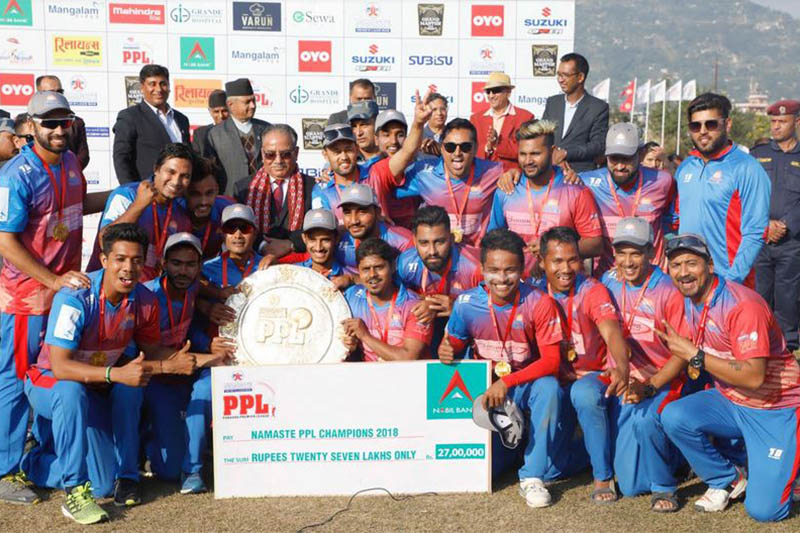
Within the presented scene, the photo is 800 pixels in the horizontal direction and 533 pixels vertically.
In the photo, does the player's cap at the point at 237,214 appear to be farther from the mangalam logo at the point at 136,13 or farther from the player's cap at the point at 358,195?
the mangalam logo at the point at 136,13

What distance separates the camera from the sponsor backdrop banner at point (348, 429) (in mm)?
5520

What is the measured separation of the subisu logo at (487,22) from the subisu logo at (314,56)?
6.27 feet

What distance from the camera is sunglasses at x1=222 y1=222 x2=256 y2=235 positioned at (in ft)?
20.4

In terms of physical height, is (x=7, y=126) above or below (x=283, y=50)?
below

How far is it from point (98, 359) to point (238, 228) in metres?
1.41

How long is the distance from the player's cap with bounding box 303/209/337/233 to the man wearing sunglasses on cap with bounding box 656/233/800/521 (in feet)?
7.78

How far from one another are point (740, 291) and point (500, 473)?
2080mm

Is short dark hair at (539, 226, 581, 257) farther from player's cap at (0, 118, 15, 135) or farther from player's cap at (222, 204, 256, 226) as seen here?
player's cap at (0, 118, 15, 135)

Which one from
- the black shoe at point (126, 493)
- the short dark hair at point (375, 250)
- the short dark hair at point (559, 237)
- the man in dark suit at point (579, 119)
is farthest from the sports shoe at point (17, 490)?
the man in dark suit at point (579, 119)

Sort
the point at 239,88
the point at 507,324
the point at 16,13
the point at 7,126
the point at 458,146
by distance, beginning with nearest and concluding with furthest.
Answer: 1. the point at 507,324
2. the point at 458,146
3. the point at 7,126
4. the point at 239,88
5. the point at 16,13

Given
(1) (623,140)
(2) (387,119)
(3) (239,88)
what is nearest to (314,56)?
(3) (239,88)

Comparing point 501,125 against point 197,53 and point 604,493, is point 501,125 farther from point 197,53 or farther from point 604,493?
point 197,53

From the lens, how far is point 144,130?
8133 mm

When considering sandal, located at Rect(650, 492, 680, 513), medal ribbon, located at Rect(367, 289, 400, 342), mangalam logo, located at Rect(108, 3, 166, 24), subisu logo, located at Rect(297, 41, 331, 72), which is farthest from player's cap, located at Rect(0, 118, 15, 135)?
sandal, located at Rect(650, 492, 680, 513)
